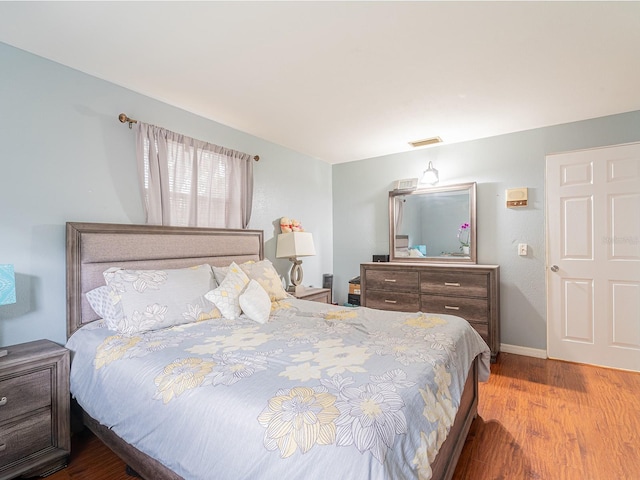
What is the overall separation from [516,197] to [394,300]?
1.77m

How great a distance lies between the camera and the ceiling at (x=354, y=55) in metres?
1.64

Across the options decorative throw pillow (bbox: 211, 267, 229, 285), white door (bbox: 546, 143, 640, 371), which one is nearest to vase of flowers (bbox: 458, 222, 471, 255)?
white door (bbox: 546, 143, 640, 371)

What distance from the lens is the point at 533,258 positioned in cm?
337

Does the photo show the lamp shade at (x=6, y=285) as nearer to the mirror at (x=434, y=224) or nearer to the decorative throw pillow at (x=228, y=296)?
the decorative throw pillow at (x=228, y=296)

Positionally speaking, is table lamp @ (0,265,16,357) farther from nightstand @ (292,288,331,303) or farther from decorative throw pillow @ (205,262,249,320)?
nightstand @ (292,288,331,303)

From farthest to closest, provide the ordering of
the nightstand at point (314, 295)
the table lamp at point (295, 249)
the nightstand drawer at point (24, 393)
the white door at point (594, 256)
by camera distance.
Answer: the table lamp at point (295, 249) → the nightstand at point (314, 295) → the white door at point (594, 256) → the nightstand drawer at point (24, 393)

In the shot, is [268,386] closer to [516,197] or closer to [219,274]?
[219,274]

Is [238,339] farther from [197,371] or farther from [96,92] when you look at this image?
[96,92]

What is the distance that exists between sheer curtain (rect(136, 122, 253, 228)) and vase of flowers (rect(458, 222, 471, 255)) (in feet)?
8.17

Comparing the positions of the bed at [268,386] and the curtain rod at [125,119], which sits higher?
the curtain rod at [125,119]

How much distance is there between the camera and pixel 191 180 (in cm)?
279

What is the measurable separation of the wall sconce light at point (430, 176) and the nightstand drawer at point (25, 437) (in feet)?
13.0

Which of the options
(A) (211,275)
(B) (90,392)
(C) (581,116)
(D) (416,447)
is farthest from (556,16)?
(B) (90,392)

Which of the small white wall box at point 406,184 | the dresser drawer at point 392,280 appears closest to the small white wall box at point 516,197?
the small white wall box at point 406,184
